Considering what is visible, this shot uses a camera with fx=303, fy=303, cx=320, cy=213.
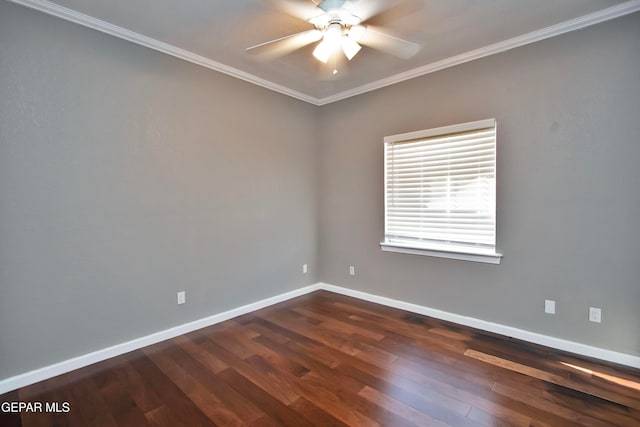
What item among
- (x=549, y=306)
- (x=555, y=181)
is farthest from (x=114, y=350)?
(x=555, y=181)

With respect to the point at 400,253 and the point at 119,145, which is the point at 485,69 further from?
the point at 119,145

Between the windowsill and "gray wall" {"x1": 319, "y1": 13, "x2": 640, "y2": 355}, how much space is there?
79 mm

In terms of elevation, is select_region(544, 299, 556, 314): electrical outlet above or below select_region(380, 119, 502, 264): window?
below

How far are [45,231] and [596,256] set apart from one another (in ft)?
13.6

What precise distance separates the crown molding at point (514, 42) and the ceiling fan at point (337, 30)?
2.78 feet

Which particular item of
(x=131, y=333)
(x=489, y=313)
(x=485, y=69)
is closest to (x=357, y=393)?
(x=489, y=313)

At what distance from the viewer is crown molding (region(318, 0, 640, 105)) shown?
7.33 ft

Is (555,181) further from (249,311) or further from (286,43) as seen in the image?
(249,311)

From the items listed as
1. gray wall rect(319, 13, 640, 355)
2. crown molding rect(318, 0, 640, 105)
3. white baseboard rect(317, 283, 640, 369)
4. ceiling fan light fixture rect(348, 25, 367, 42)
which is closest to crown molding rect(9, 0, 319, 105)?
crown molding rect(318, 0, 640, 105)

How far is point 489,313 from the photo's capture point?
2906 mm

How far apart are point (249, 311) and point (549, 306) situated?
9.55ft

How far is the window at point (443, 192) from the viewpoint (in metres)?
2.88

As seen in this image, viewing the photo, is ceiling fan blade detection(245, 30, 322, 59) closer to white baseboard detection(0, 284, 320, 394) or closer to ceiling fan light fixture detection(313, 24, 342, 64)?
ceiling fan light fixture detection(313, 24, 342, 64)

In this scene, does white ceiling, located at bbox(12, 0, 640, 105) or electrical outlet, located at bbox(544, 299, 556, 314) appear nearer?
white ceiling, located at bbox(12, 0, 640, 105)
